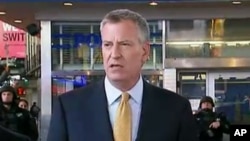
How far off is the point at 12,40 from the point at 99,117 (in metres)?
18.2

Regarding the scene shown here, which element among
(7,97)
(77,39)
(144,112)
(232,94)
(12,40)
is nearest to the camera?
(144,112)

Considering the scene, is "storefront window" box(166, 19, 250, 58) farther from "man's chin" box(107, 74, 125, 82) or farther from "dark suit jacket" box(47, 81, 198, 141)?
"man's chin" box(107, 74, 125, 82)

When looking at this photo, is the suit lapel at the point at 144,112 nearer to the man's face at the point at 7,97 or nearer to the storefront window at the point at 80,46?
the man's face at the point at 7,97

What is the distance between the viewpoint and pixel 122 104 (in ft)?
8.66

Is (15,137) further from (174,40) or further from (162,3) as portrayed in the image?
(174,40)

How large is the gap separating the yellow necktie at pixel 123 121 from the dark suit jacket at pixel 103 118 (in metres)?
0.03

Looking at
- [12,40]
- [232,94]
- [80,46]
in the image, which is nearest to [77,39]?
[80,46]

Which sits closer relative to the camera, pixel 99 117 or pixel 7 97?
pixel 99 117

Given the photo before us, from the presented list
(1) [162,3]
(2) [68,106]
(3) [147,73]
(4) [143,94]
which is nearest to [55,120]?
(2) [68,106]

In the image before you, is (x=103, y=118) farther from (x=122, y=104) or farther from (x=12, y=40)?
(x=12, y=40)

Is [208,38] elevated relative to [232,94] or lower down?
elevated

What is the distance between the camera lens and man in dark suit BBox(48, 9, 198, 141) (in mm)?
2582

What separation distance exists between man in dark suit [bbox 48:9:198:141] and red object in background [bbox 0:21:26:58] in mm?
17184

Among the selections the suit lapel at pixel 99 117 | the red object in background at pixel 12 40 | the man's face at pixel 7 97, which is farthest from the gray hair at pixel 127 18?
the red object in background at pixel 12 40
